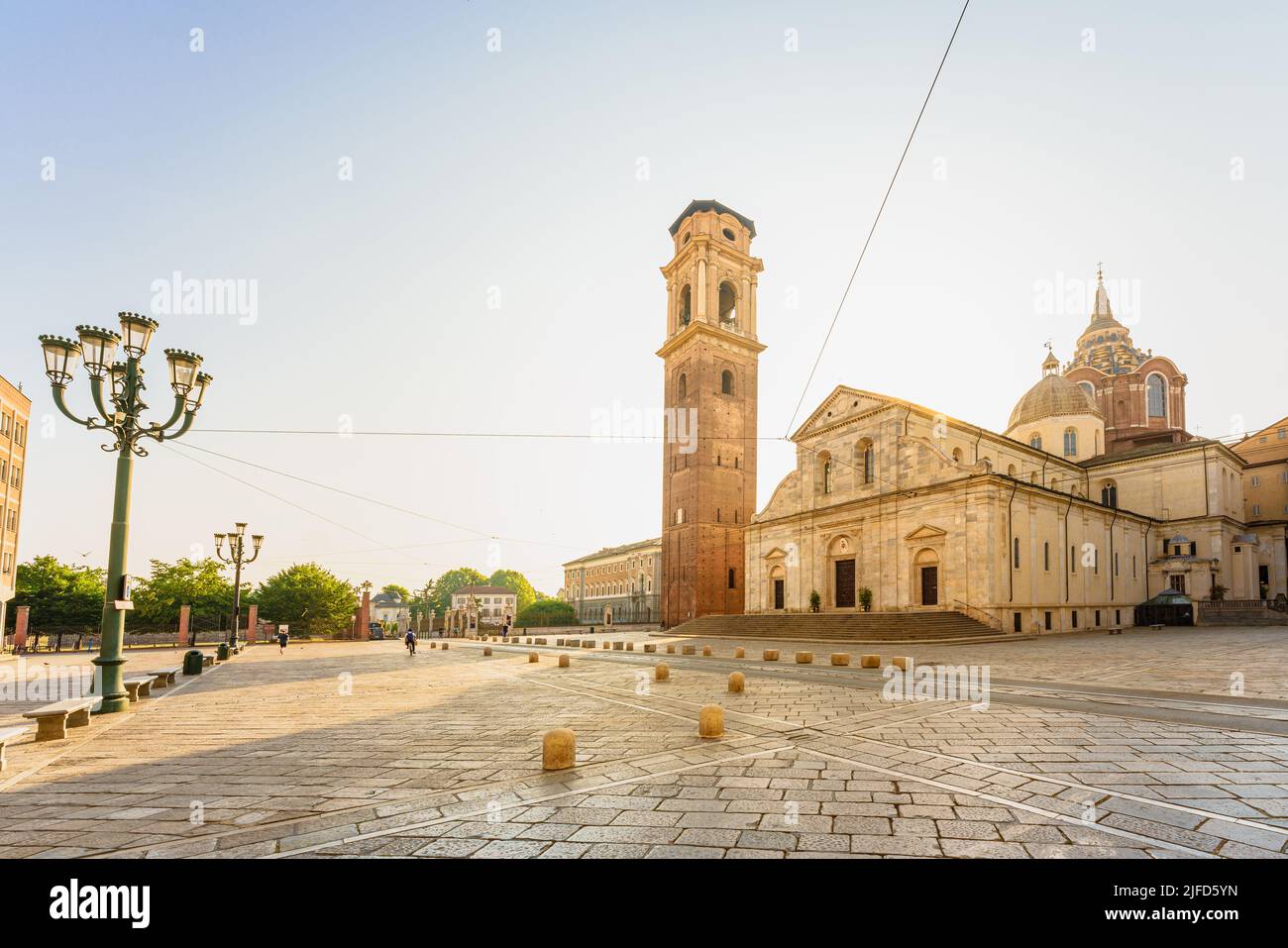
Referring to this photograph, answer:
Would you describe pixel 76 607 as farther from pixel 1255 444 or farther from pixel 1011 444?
pixel 1255 444

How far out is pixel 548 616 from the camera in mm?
71938

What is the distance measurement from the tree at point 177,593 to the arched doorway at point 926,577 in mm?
41578

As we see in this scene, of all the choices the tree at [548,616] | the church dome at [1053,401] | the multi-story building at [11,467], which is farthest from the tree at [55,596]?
the church dome at [1053,401]

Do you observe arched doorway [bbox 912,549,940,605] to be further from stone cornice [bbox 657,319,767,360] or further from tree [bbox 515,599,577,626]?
tree [bbox 515,599,577,626]

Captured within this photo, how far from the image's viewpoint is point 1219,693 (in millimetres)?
10734

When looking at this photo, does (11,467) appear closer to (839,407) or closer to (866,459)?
(839,407)

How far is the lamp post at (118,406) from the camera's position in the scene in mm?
9734

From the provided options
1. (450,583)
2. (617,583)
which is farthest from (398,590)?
(617,583)

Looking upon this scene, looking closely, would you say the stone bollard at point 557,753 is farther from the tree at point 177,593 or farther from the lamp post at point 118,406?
the tree at point 177,593

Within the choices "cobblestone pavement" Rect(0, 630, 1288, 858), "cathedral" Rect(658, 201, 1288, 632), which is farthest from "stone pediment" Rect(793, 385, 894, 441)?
"cobblestone pavement" Rect(0, 630, 1288, 858)

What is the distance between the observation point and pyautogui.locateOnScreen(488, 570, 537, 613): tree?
12222cm

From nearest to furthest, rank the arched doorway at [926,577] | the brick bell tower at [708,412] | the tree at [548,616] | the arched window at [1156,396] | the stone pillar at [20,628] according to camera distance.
A: the arched doorway at [926,577] → the stone pillar at [20,628] → the brick bell tower at [708,412] → the arched window at [1156,396] → the tree at [548,616]

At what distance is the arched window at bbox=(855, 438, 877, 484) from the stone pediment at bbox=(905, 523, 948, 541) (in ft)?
16.1

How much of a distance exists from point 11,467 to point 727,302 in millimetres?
49193
